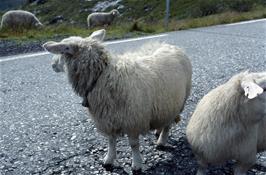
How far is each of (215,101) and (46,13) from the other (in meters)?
55.5

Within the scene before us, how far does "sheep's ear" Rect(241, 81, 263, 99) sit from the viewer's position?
10.6 feet

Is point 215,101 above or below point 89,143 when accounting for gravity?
above

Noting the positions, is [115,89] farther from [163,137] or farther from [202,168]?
[202,168]

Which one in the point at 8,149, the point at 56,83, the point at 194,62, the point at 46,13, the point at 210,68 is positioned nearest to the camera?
the point at 8,149

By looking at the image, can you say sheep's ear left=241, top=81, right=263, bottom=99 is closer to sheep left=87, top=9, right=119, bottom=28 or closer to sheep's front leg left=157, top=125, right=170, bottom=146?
sheep's front leg left=157, top=125, right=170, bottom=146

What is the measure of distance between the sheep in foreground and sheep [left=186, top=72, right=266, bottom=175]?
22.9 inches

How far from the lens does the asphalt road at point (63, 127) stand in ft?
13.9

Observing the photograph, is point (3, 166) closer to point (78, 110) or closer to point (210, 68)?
point (78, 110)

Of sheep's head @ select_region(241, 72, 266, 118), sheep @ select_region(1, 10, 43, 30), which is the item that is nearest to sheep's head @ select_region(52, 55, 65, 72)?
sheep's head @ select_region(241, 72, 266, 118)

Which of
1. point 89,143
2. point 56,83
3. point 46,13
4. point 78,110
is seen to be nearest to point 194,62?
point 56,83

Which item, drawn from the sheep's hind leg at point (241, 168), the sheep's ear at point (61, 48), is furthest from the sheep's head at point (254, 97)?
the sheep's ear at point (61, 48)

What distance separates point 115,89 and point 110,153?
71 centimetres

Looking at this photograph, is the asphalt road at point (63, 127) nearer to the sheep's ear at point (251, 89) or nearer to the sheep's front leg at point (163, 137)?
the sheep's front leg at point (163, 137)

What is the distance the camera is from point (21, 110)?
5977mm
